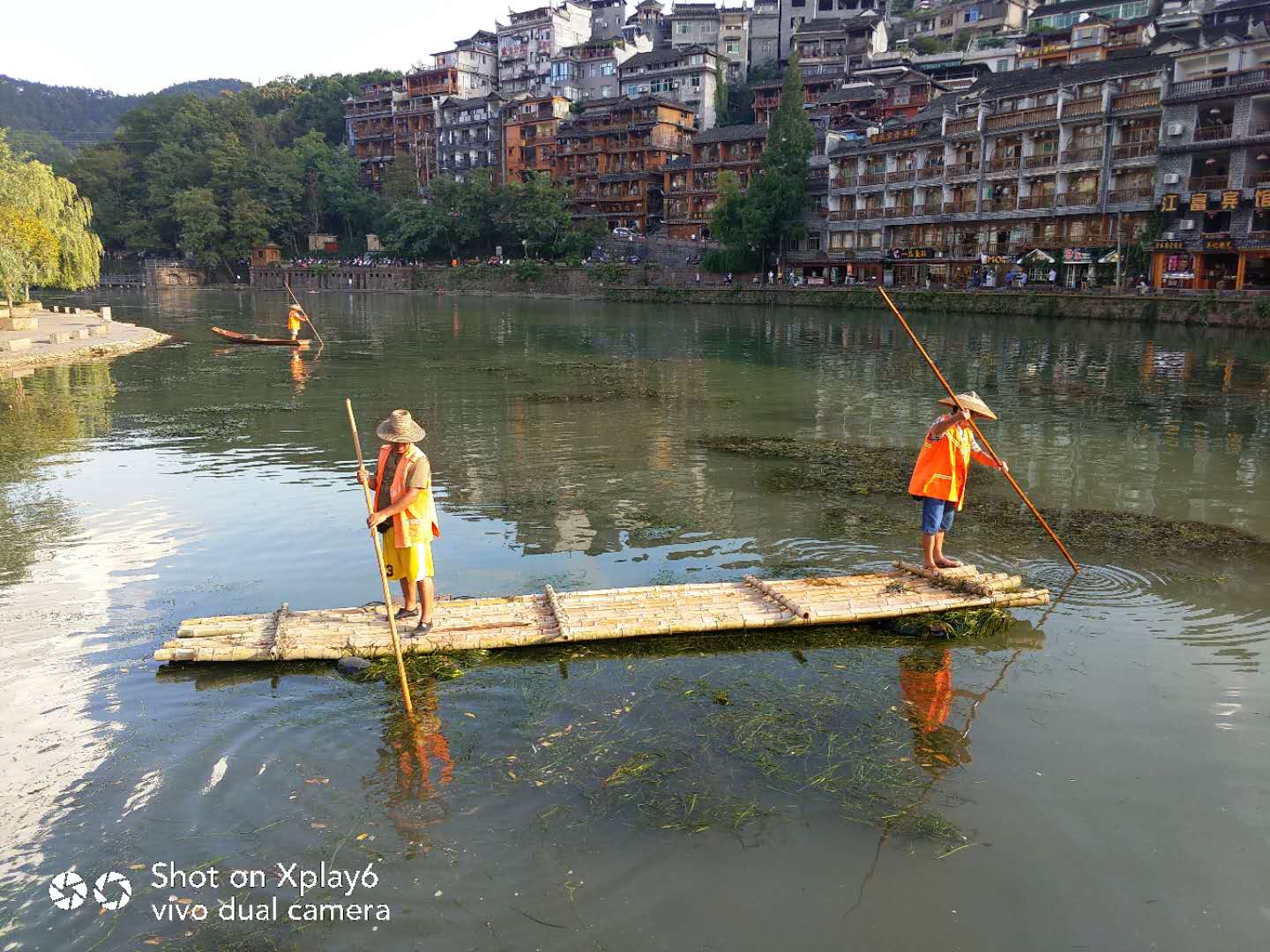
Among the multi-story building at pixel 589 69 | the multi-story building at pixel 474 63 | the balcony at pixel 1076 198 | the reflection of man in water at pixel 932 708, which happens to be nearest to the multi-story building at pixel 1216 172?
the balcony at pixel 1076 198

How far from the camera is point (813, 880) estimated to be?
583 cm

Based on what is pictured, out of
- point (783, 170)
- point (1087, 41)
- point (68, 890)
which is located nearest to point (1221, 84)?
point (783, 170)

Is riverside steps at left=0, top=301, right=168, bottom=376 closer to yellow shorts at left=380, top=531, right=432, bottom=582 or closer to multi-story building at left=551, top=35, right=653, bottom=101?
yellow shorts at left=380, top=531, right=432, bottom=582

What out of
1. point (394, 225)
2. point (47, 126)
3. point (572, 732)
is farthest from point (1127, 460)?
point (47, 126)

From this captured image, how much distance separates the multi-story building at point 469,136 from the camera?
103 m

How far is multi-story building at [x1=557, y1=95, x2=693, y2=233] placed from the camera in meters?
89.1

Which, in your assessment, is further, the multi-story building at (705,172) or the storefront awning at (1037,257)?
the multi-story building at (705,172)

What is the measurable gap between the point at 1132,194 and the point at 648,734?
6103cm

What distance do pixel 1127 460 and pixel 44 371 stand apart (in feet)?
102

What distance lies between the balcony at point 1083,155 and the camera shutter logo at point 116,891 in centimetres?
6511

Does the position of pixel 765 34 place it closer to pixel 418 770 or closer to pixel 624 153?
pixel 624 153

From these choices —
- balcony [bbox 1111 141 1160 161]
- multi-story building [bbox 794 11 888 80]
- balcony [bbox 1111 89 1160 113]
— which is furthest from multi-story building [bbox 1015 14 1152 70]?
balcony [bbox 1111 141 1160 161]

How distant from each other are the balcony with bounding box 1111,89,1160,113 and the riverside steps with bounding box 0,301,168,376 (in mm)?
55244

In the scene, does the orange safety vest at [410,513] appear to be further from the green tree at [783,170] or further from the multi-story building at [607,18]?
the multi-story building at [607,18]
